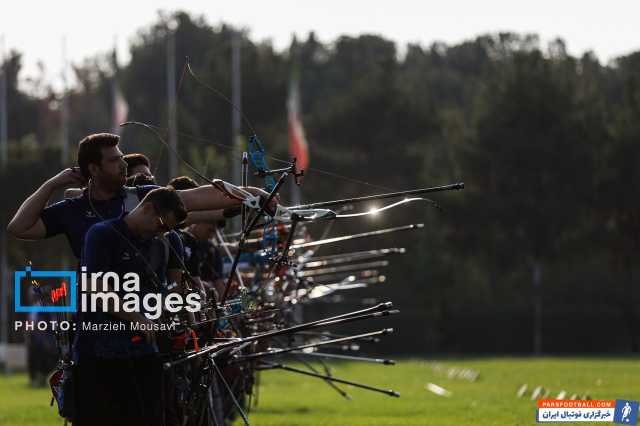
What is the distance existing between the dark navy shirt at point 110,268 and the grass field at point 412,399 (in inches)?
293

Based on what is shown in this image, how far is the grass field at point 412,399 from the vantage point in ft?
57.5

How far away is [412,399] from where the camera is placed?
2309 cm

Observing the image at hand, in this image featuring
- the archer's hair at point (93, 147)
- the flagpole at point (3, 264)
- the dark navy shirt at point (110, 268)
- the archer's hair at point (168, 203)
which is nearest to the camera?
the archer's hair at point (168, 203)

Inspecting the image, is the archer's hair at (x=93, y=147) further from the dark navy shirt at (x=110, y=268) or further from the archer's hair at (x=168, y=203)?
the archer's hair at (x=168, y=203)

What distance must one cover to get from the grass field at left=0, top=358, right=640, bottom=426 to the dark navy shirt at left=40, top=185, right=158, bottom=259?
279 inches

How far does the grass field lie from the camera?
1753cm

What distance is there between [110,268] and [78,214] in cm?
94

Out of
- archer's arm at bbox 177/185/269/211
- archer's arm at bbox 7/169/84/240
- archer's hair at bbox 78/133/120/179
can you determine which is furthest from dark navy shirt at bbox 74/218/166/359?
archer's arm at bbox 177/185/269/211

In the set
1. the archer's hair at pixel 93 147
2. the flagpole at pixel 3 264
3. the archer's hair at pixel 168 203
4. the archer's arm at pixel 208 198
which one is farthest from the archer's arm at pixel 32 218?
the flagpole at pixel 3 264

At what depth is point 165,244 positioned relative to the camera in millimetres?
9305

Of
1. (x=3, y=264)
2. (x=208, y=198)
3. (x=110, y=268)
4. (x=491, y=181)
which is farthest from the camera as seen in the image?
(x=491, y=181)

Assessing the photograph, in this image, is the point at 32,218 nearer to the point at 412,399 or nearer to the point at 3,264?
the point at 412,399

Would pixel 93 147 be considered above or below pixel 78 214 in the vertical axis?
above

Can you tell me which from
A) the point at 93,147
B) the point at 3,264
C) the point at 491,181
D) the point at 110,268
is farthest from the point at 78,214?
the point at 491,181
